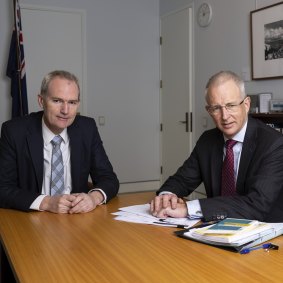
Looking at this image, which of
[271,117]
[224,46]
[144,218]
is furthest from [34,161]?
[224,46]

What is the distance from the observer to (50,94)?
1998 mm

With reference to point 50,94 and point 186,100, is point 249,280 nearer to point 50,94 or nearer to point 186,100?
point 50,94

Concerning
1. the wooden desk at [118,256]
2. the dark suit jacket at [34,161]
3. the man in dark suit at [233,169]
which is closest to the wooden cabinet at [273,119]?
the man in dark suit at [233,169]

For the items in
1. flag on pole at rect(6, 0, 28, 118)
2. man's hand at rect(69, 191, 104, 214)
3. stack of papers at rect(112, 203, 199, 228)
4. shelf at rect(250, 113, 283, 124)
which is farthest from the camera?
flag on pole at rect(6, 0, 28, 118)

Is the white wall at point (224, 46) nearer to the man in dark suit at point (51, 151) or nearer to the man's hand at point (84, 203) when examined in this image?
the man in dark suit at point (51, 151)

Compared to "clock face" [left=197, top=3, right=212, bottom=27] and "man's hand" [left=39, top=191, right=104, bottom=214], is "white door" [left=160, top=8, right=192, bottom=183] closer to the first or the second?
"clock face" [left=197, top=3, right=212, bottom=27]

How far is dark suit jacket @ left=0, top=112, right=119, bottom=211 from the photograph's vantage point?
1.89m

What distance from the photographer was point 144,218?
1602 mm

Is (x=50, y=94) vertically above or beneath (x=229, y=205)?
above

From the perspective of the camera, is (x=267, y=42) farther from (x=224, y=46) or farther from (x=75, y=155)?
(x=75, y=155)

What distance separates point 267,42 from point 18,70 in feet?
8.94

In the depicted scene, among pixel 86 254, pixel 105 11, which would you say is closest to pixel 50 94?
pixel 86 254

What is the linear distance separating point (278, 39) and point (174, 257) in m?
2.95

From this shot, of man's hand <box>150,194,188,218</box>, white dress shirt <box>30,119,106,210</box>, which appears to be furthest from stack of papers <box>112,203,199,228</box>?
white dress shirt <box>30,119,106,210</box>
